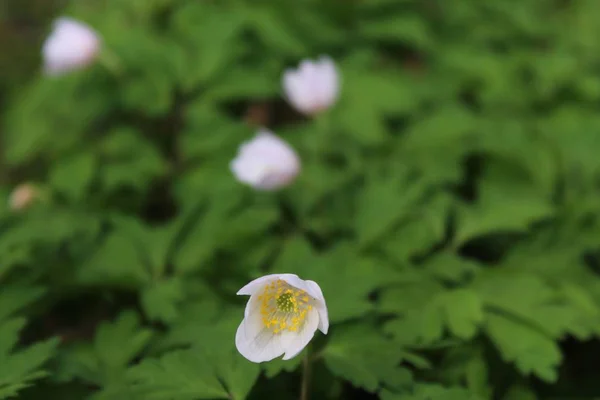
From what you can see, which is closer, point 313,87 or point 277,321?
point 277,321

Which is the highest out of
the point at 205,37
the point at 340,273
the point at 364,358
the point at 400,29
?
the point at 205,37

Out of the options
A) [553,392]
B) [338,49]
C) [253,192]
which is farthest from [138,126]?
[553,392]

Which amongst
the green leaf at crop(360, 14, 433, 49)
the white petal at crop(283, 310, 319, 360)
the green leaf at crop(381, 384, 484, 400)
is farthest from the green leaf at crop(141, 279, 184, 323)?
the green leaf at crop(360, 14, 433, 49)

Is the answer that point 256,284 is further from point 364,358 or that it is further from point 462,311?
point 462,311

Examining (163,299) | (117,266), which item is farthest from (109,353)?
(117,266)

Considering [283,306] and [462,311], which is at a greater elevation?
[283,306]

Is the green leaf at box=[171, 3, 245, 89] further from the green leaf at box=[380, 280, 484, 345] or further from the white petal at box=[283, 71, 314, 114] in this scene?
the green leaf at box=[380, 280, 484, 345]

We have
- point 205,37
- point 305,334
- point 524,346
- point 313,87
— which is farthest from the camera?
point 205,37

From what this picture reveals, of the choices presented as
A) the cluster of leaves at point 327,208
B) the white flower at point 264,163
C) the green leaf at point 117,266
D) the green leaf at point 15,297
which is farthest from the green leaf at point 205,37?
the green leaf at point 15,297

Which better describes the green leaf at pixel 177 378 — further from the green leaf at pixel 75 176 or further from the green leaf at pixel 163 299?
the green leaf at pixel 75 176
